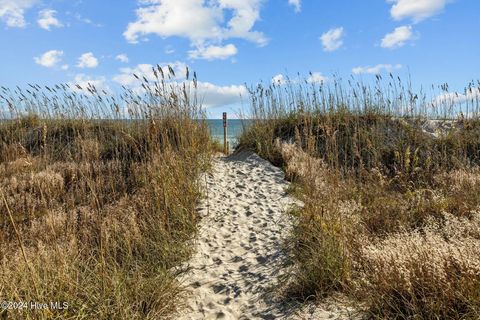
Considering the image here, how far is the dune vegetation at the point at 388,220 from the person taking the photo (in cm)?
288

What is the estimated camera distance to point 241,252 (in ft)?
16.0

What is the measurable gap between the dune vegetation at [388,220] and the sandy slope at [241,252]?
249mm

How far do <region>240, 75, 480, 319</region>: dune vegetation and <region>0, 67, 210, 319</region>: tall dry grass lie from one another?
1465 mm

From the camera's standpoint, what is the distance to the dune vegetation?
2885 millimetres

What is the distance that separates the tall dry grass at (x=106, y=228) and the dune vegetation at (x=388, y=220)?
1465 millimetres

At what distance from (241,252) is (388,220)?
185 centimetres

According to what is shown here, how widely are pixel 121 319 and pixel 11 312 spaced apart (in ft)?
2.60

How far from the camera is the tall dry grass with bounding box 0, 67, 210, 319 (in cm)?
325

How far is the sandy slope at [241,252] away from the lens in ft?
12.0

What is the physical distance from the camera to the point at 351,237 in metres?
4.00

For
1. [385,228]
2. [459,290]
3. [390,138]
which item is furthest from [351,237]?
[390,138]

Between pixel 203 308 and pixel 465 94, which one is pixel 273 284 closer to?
pixel 203 308

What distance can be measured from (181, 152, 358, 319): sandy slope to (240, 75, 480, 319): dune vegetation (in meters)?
0.25

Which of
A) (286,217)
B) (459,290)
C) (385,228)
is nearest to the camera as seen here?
(459,290)
